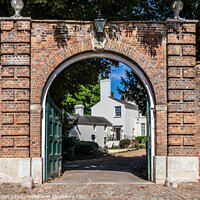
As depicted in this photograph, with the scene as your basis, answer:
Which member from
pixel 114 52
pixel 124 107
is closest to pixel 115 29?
pixel 114 52

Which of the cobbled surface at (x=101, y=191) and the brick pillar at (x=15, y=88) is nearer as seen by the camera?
the cobbled surface at (x=101, y=191)

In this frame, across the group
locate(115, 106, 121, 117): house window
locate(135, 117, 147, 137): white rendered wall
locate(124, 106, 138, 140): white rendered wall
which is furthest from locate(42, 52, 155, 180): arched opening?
locate(135, 117, 147, 137): white rendered wall

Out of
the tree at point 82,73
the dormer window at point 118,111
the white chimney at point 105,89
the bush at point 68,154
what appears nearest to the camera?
the tree at point 82,73

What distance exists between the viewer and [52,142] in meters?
9.88

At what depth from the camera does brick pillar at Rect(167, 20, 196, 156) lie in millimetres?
9055

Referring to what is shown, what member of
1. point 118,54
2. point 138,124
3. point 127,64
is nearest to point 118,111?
point 138,124

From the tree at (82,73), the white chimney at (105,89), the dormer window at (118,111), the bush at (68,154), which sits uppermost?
the white chimney at (105,89)

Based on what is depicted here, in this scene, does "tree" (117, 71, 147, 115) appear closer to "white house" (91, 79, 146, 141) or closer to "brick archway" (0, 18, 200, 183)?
"brick archway" (0, 18, 200, 183)

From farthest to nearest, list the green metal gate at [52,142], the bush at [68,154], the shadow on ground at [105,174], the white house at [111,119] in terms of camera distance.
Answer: the white house at [111,119] < the bush at [68,154] < the shadow on ground at [105,174] < the green metal gate at [52,142]

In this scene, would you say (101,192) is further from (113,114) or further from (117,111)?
(113,114)

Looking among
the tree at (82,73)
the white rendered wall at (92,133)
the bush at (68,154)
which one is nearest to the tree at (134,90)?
the tree at (82,73)

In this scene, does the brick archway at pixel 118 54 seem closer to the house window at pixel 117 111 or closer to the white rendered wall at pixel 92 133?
the white rendered wall at pixel 92 133

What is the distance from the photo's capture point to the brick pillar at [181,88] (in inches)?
356

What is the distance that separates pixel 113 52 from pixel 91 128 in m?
25.5
